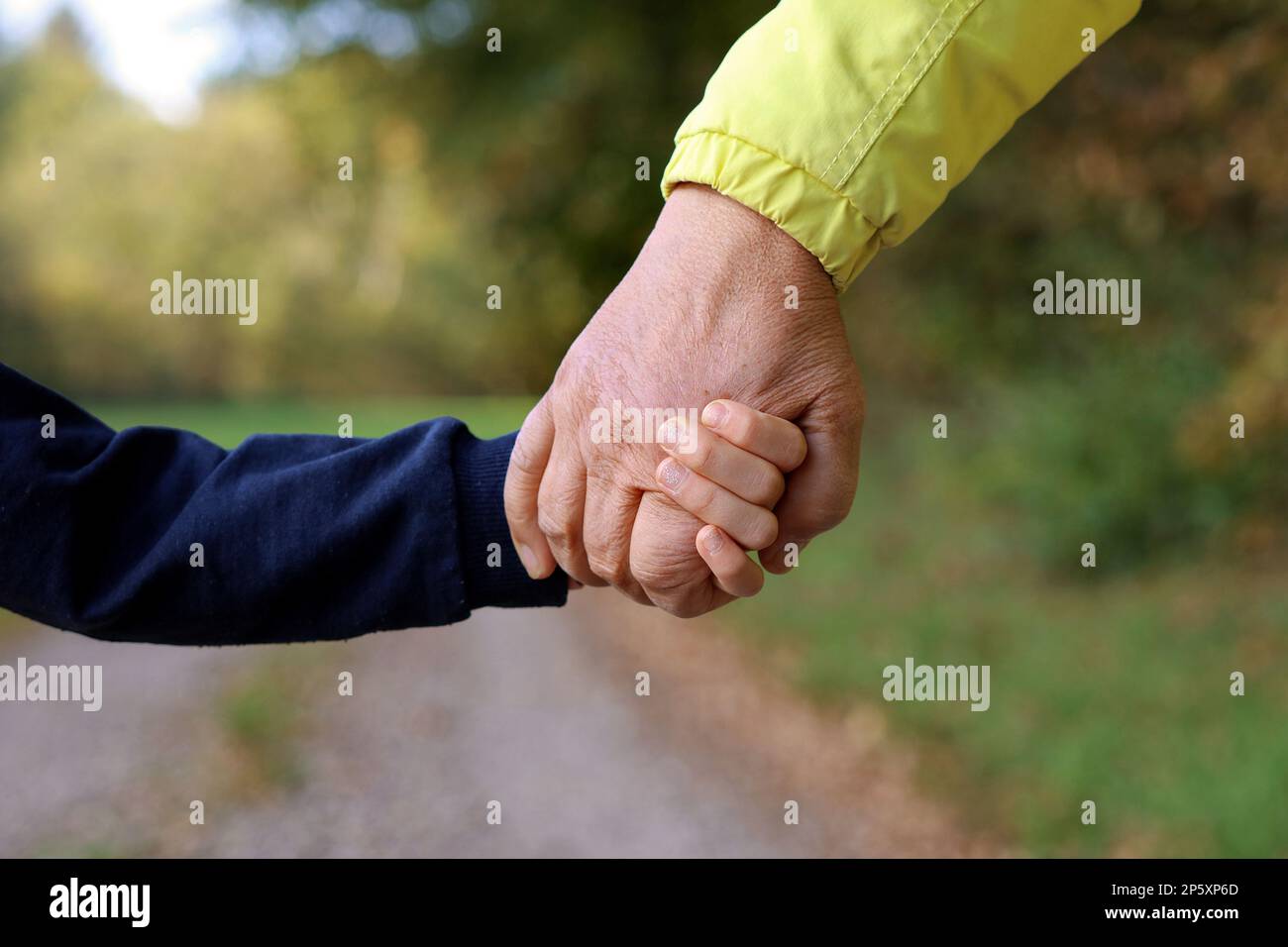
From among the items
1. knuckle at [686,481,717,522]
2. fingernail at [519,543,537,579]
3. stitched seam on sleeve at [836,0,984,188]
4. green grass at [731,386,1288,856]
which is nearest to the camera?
stitched seam on sleeve at [836,0,984,188]

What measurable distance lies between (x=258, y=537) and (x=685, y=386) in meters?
0.67

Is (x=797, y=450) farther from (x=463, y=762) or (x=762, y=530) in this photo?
(x=463, y=762)

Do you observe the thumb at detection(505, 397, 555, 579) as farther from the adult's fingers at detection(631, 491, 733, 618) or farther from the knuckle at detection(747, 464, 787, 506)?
the knuckle at detection(747, 464, 787, 506)

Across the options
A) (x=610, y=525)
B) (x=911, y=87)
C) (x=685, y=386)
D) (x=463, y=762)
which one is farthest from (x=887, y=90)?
(x=463, y=762)

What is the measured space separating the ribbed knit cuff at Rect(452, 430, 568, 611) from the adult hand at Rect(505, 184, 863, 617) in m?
0.07

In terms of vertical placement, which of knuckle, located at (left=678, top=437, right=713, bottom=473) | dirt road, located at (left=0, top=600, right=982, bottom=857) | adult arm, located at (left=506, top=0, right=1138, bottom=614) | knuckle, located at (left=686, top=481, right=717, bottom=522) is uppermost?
adult arm, located at (left=506, top=0, right=1138, bottom=614)

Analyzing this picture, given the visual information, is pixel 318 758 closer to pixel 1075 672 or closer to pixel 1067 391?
pixel 1075 672

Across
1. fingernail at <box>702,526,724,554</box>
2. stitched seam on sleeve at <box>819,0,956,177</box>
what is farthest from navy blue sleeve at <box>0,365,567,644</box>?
stitched seam on sleeve at <box>819,0,956,177</box>

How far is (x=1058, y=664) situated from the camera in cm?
566

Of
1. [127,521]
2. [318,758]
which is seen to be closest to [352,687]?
[318,758]

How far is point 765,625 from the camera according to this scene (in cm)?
773

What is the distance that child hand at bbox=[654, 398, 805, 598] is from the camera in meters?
1.38

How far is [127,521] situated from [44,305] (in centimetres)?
2534
